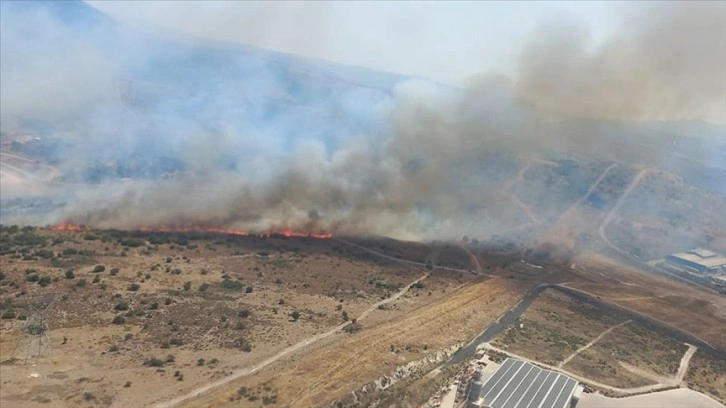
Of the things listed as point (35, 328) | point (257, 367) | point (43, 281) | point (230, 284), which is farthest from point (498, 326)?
point (43, 281)

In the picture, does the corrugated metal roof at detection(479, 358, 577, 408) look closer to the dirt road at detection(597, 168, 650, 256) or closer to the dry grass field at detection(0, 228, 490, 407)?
the dry grass field at detection(0, 228, 490, 407)

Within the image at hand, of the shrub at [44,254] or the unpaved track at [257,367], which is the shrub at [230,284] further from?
the shrub at [44,254]

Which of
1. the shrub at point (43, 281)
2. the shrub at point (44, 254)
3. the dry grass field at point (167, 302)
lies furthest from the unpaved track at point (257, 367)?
the shrub at point (44, 254)

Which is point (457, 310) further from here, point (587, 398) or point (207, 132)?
point (207, 132)

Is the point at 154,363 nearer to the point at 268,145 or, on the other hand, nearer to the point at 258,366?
the point at 258,366

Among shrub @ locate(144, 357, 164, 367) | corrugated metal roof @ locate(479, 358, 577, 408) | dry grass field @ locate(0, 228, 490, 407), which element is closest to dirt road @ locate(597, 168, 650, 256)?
dry grass field @ locate(0, 228, 490, 407)

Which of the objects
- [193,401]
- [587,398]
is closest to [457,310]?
[587,398]
